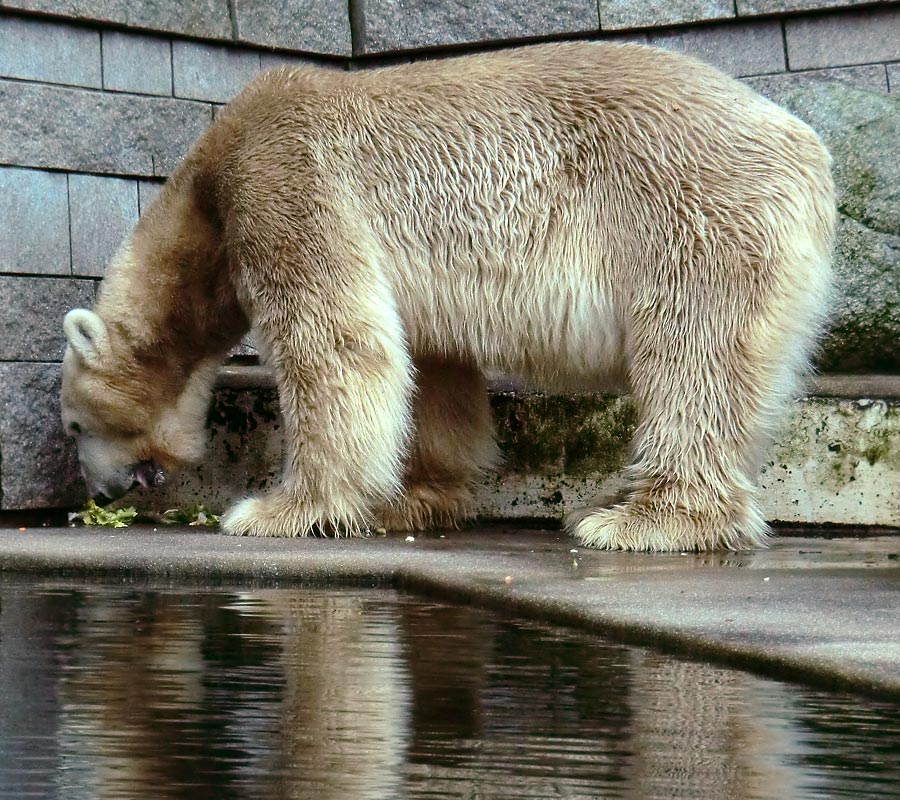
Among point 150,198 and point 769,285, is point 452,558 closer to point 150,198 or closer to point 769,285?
point 769,285

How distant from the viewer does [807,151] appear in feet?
18.2

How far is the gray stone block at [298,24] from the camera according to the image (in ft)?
24.8

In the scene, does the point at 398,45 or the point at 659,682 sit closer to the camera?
the point at 659,682

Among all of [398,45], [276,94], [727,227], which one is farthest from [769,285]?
[398,45]

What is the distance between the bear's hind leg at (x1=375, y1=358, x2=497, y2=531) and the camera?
249 inches

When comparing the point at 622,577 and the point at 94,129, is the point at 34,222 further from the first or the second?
the point at 622,577

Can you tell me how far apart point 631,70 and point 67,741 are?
375cm

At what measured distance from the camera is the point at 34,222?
6871mm

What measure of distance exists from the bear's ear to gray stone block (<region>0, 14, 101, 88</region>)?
123cm

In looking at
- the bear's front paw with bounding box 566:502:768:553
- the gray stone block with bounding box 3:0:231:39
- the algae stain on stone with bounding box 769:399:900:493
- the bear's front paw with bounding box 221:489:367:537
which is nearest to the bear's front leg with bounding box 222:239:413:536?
the bear's front paw with bounding box 221:489:367:537

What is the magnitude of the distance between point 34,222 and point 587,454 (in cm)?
254

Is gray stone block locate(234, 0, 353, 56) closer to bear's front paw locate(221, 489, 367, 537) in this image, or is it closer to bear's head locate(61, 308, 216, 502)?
A: bear's head locate(61, 308, 216, 502)

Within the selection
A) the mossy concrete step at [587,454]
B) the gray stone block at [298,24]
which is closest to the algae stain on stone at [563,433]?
the mossy concrete step at [587,454]

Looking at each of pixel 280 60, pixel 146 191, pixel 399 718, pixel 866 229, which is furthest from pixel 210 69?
pixel 399 718
